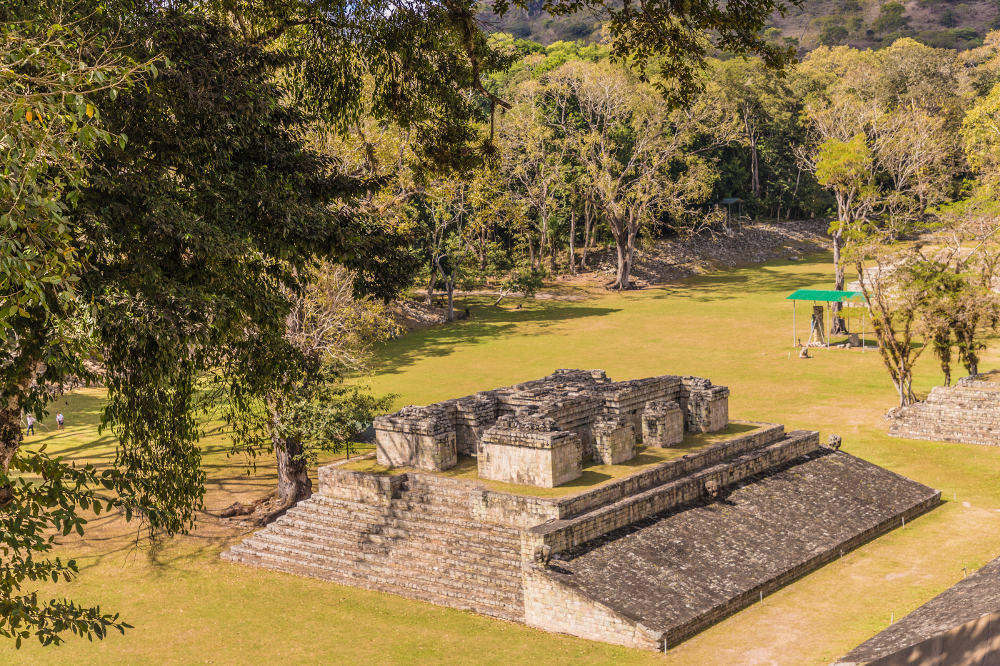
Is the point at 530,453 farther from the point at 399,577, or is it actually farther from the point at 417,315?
the point at 417,315

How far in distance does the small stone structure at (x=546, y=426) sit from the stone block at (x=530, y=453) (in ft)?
0.06

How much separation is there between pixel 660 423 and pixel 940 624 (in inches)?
354

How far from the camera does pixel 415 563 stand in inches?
685

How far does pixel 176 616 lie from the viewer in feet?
53.9

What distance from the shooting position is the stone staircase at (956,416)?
26047mm

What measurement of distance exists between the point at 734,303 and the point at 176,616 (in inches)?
1614

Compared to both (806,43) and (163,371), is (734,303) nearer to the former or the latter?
(163,371)

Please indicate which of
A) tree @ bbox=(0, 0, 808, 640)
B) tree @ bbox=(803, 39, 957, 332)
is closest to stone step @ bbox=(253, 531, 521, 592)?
tree @ bbox=(0, 0, 808, 640)

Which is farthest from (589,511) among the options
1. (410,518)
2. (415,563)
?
(410,518)

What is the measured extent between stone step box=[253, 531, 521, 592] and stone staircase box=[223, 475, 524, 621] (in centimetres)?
2

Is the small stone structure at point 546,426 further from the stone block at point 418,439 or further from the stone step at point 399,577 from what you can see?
the stone step at point 399,577

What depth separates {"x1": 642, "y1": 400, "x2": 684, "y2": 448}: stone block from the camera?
20656 mm

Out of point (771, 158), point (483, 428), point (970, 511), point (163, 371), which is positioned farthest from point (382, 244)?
point (771, 158)

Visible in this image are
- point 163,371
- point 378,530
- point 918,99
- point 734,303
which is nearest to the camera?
point 163,371
